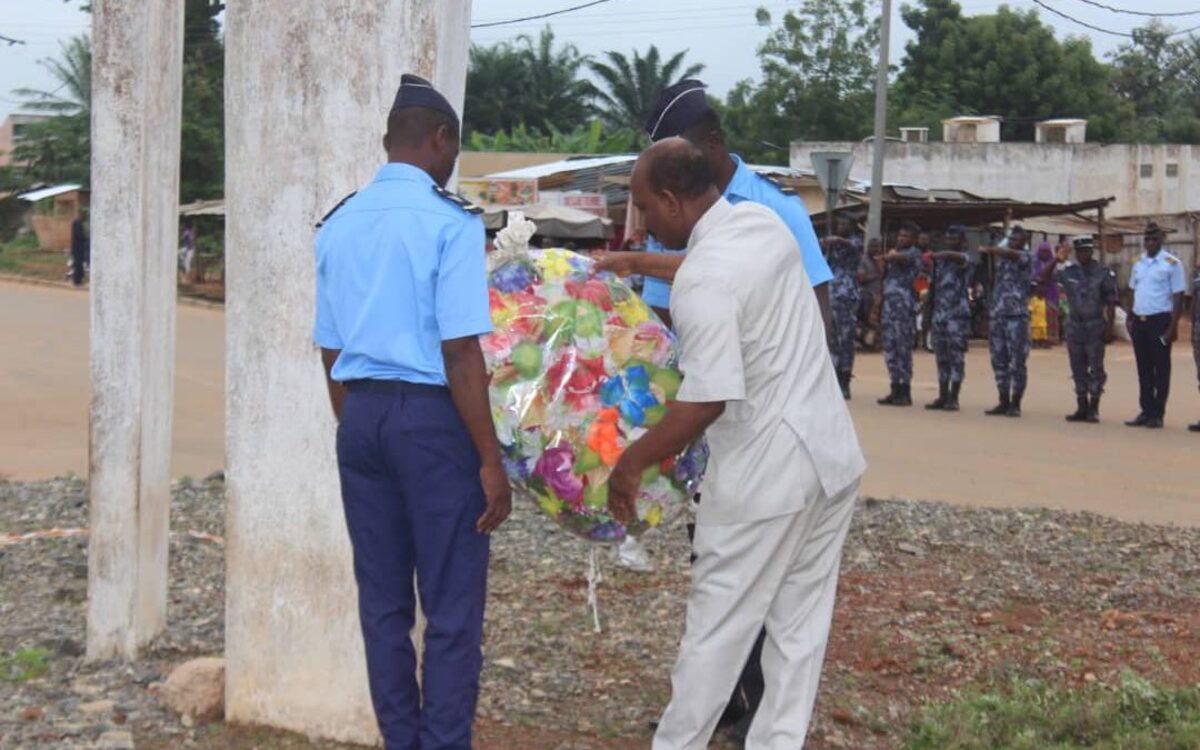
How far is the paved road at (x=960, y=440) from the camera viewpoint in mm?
10688

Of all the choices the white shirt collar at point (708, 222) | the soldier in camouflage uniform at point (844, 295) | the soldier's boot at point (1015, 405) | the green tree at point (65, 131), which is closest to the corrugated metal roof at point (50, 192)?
the green tree at point (65, 131)

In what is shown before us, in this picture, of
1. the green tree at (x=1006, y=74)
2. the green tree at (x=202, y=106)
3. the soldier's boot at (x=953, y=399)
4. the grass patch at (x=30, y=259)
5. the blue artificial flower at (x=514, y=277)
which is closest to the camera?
the blue artificial flower at (x=514, y=277)

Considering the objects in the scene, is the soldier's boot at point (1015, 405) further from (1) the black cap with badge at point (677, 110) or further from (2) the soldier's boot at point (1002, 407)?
(1) the black cap with badge at point (677, 110)

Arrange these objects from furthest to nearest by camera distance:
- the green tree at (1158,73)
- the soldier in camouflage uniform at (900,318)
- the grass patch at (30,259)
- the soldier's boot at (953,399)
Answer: the green tree at (1158,73), the grass patch at (30,259), the soldier in camouflage uniform at (900,318), the soldier's boot at (953,399)

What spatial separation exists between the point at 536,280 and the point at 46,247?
50095mm

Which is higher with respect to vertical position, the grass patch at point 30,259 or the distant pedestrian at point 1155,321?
the distant pedestrian at point 1155,321

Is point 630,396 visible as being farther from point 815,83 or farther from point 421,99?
point 815,83

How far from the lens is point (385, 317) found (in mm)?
4141

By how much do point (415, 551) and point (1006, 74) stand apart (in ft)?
164

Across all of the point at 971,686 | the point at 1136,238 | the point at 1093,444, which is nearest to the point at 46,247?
the point at 1136,238

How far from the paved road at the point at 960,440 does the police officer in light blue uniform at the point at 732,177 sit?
5383 millimetres

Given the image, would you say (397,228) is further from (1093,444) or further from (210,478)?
(1093,444)

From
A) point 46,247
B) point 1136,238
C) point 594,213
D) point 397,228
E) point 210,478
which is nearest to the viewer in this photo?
point 397,228

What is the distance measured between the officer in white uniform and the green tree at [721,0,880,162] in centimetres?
4355
